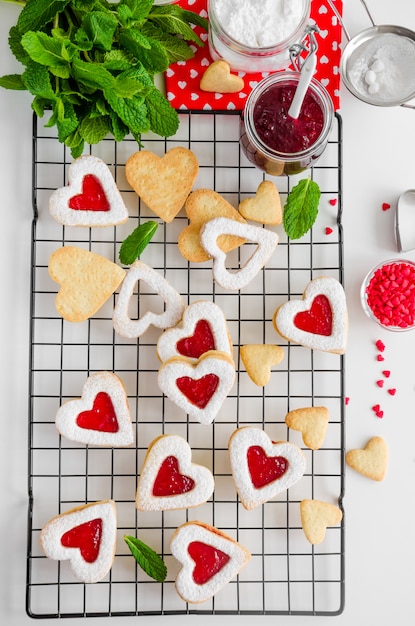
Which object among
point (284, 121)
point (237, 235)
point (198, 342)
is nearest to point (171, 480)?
point (198, 342)

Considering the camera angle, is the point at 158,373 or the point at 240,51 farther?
the point at 158,373

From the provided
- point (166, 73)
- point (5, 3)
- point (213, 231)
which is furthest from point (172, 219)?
point (5, 3)

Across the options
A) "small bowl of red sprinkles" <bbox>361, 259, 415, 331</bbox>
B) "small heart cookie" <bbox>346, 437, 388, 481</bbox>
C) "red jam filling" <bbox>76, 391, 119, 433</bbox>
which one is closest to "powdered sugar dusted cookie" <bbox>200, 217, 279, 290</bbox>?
"small bowl of red sprinkles" <bbox>361, 259, 415, 331</bbox>

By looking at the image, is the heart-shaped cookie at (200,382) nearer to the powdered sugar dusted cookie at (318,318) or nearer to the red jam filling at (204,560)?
the powdered sugar dusted cookie at (318,318)

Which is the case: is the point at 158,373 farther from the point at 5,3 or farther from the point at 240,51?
the point at 5,3

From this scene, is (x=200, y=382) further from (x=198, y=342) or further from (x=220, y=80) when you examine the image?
Result: (x=220, y=80)

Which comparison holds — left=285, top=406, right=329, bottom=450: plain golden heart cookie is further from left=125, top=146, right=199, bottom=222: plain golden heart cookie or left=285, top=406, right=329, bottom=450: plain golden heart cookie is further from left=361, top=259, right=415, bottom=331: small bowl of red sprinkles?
left=125, top=146, right=199, bottom=222: plain golden heart cookie
